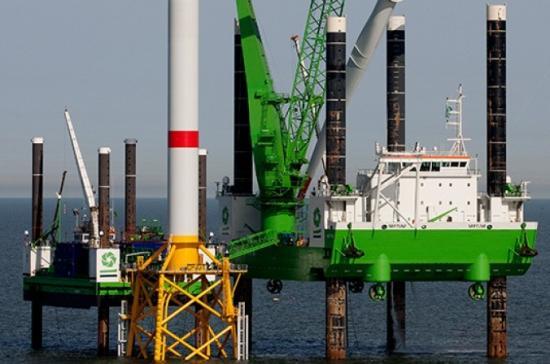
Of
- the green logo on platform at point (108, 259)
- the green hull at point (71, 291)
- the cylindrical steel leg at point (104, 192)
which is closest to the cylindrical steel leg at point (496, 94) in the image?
the green logo on platform at point (108, 259)

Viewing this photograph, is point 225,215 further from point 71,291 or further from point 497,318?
point 497,318

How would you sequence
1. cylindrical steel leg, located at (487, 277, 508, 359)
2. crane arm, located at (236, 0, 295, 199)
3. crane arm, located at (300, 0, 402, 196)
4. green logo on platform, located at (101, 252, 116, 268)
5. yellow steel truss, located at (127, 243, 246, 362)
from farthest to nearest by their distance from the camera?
1. crane arm, located at (236, 0, 295, 199)
2. crane arm, located at (300, 0, 402, 196)
3. green logo on platform, located at (101, 252, 116, 268)
4. cylindrical steel leg, located at (487, 277, 508, 359)
5. yellow steel truss, located at (127, 243, 246, 362)

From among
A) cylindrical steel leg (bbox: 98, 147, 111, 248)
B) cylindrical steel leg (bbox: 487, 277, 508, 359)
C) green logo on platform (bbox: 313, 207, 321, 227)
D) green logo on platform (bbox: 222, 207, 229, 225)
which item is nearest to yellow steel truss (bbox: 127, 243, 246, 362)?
green logo on platform (bbox: 313, 207, 321, 227)

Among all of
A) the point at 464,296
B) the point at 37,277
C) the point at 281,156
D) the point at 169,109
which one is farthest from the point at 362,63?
the point at 464,296

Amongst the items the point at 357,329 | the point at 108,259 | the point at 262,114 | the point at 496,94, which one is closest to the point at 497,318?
the point at 496,94

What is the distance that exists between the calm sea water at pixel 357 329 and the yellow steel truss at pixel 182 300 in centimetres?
238

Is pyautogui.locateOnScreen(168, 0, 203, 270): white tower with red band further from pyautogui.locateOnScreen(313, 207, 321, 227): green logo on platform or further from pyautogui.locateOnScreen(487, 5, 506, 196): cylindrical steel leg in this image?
pyautogui.locateOnScreen(487, 5, 506, 196): cylindrical steel leg

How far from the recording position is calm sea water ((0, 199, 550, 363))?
4461 inches

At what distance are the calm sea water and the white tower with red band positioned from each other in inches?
306

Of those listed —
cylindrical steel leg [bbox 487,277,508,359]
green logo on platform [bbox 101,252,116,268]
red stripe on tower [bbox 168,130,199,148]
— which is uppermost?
red stripe on tower [bbox 168,130,199,148]

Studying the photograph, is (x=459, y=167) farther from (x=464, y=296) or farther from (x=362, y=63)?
(x=464, y=296)

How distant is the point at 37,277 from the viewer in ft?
390

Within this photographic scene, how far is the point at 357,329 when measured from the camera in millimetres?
133750

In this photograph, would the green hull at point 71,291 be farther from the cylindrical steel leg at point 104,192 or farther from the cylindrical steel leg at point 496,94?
the cylindrical steel leg at point 496,94
